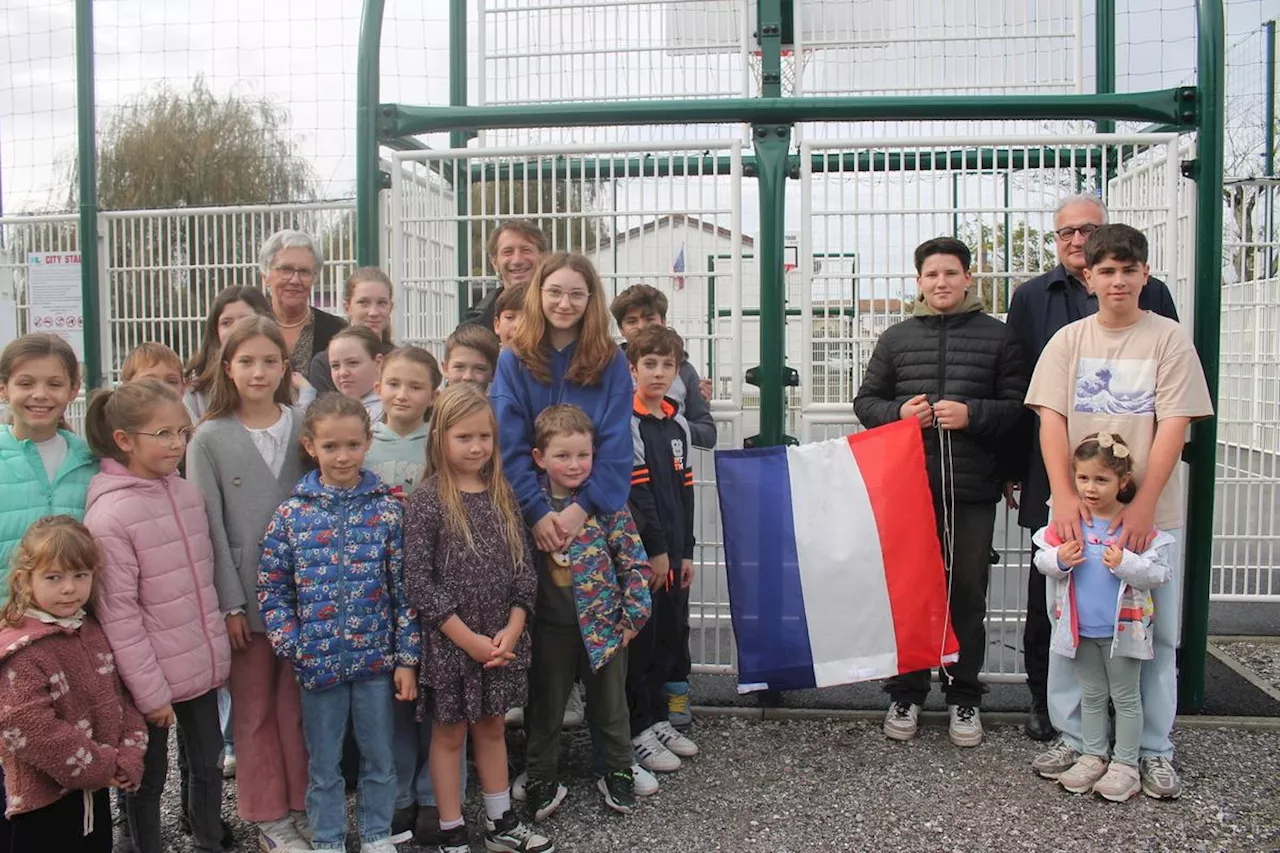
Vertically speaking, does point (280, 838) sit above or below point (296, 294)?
below

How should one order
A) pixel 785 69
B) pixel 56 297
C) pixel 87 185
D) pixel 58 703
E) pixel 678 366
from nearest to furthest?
pixel 58 703
pixel 678 366
pixel 87 185
pixel 785 69
pixel 56 297

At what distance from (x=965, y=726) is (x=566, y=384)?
1997 mm

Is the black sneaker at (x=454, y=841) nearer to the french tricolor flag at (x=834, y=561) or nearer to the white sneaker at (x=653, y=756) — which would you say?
the white sneaker at (x=653, y=756)

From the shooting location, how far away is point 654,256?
13.9 ft

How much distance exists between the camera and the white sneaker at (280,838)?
3047 mm

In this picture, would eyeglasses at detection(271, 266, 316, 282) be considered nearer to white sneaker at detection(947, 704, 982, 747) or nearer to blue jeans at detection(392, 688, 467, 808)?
blue jeans at detection(392, 688, 467, 808)

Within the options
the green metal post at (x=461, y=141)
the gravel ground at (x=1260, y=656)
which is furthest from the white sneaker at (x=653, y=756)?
the gravel ground at (x=1260, y=656)

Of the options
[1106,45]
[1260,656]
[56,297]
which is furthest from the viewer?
[56,297]

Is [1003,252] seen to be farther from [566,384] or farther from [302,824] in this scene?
[302,824]

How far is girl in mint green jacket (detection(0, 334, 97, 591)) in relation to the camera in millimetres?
2795

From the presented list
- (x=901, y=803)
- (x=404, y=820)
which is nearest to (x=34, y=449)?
(x=404, y=820)

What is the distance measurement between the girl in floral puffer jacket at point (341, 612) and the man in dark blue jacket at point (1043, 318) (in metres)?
2.32

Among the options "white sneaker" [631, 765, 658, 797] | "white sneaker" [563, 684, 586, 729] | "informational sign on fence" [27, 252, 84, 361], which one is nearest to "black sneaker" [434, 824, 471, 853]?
"white sneaker" [631, 765, 658, 797]

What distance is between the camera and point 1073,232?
12.4 ft
